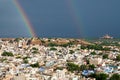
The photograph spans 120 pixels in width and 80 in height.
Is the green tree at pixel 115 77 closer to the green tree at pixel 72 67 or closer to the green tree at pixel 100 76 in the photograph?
the green tree at pixel 100 76

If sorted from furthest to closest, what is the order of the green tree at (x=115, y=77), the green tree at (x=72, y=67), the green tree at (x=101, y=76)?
the green tree at (x=72, y=67) → the green tree at (x=101, y=76) → the green tree at (x=115, y=77)

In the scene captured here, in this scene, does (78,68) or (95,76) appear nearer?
(95,76)

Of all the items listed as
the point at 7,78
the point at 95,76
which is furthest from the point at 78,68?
the point at 7,78

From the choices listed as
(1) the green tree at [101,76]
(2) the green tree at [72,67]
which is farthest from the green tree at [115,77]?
(2) the green tree at [72,67]

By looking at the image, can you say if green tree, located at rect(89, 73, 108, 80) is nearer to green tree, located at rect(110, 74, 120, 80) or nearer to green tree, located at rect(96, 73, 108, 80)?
green tree, located at rect(96, 73, 108, 80)

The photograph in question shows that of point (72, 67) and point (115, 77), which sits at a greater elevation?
point (72, 67)

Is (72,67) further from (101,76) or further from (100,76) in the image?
(101,76)

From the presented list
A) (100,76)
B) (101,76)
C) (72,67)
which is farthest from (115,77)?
(72,67)

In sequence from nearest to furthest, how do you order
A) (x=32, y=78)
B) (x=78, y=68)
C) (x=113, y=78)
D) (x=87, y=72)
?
1. (x=32, y=78)
2. (x=113, y=78)
3. (x=87, y=72)
4. (x=78, y=68)

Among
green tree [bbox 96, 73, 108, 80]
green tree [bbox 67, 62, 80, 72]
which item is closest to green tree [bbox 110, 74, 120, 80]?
green tree [bbox 96, 73, 108, 80]

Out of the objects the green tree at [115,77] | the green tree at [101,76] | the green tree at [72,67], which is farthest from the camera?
the green tree at [72,67]

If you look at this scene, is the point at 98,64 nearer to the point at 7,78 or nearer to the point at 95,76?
the point at 95,76
